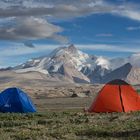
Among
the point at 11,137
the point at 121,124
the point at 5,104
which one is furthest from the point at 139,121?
the point at 5,104

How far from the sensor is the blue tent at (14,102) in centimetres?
3566

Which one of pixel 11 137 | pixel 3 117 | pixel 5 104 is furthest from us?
pixel 5 104

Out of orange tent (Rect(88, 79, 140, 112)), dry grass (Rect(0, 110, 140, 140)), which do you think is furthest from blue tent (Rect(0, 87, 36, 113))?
dry grass (Rect(0, 110, 140, 140))

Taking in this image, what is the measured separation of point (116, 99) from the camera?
109ft

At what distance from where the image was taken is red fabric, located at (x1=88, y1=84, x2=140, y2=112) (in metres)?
Result: 33.0

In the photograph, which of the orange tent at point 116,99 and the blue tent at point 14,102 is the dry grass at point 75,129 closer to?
the orange tent at point 116,99

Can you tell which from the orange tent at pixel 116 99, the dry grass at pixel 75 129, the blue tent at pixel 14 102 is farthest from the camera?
the blue tent at pixel 14 102

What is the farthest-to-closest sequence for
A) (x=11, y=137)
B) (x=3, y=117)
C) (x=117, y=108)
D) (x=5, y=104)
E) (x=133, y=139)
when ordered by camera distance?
1. (x=5, y=104)
2. (x=117, y=108)
3. (x=3, y=117)
4. (x=11, y=137)
5. (x=133, y=139)

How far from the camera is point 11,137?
2005 cm

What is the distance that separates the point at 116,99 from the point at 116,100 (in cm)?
8

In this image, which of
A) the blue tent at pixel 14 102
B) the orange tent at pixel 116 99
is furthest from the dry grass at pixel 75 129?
the blue tent at pixel 14 102

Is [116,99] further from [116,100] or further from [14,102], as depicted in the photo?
[14,102]

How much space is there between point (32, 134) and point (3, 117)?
913cm

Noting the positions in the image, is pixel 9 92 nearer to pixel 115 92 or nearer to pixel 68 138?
pixel 115 92
